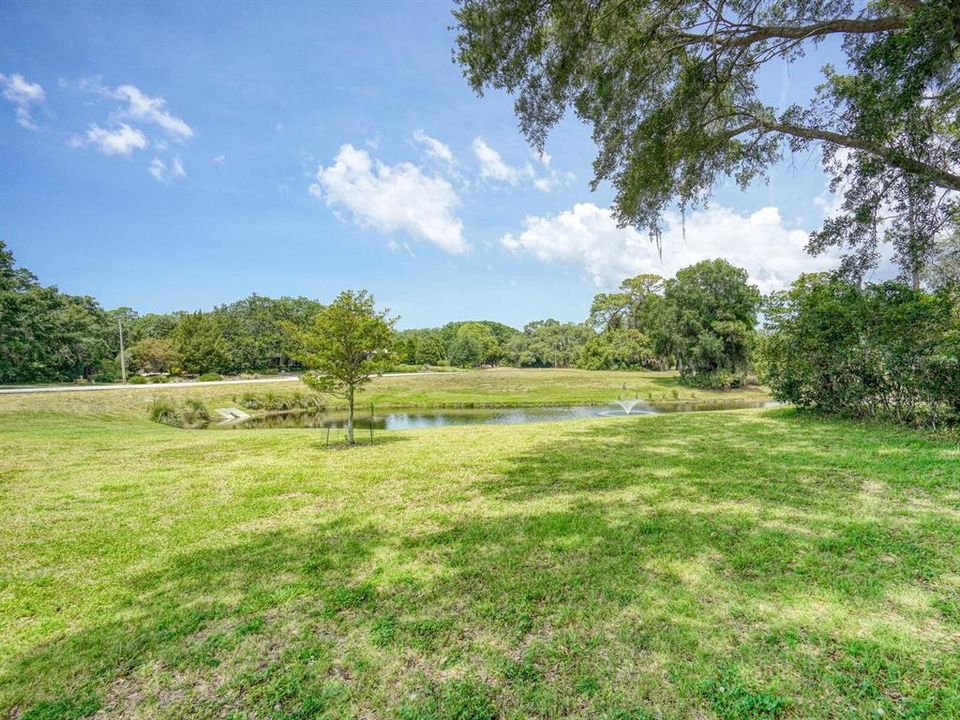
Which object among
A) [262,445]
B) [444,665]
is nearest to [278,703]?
[444,665]

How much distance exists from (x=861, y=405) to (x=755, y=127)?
27.4 ft

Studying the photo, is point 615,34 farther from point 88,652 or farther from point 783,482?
point 88,652

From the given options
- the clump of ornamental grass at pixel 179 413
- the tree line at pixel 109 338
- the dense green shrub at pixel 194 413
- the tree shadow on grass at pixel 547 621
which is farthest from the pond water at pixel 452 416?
the tree shadow on grass at pixel 547 621

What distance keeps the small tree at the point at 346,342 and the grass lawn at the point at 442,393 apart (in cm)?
1630

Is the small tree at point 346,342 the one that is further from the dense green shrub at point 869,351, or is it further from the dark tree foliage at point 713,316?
the dark tree foliage at point 713,316

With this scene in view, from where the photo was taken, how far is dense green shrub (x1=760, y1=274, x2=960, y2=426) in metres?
10.3

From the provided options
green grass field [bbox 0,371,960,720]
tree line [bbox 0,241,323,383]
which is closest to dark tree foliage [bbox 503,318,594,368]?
tree line [bbox 0,241,323,383]

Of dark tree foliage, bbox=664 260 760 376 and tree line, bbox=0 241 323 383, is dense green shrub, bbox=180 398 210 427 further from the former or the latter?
dark tree foliage, bbox=664 260 760 376

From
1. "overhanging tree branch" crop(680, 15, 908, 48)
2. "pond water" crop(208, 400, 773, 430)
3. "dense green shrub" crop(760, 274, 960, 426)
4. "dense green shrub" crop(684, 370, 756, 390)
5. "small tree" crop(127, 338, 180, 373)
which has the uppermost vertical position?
"overhanging tree branch" crop(680, 15, 908, 48)

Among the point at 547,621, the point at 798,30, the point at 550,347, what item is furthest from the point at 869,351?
the point at 550,347

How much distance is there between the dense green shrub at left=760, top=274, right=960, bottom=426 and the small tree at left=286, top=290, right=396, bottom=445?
11627mm

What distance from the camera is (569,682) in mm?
2834

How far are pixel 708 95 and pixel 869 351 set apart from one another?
806 centimetres

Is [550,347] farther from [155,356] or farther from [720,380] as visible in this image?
[155,356]
